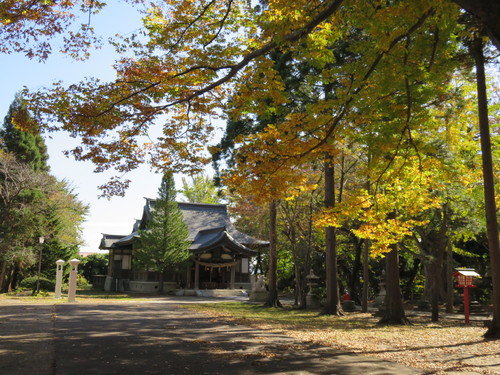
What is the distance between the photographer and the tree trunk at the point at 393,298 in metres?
13.3

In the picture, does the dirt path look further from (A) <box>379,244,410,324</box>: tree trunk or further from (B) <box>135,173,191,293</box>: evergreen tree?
(B) <box>135,173,191,293</box>: evergreen tree

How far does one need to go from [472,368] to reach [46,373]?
6290mm

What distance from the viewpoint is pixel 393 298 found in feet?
44.4

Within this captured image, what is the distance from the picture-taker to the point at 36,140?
3250 cm

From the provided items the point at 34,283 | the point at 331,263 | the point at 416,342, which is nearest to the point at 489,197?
the point at 416,342

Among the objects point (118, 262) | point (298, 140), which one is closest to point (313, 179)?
point (298, 140)

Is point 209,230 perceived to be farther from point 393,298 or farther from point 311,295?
point 393,298

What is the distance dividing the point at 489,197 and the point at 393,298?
4.84 metres

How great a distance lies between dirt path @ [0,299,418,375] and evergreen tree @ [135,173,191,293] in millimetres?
17062

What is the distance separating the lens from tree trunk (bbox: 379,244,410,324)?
13344mm

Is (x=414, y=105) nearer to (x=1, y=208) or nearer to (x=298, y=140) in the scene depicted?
(x=298, y=140)

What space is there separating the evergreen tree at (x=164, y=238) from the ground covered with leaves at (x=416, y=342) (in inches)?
605

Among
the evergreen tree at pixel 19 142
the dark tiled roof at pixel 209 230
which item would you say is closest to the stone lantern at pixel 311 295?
the dark tiled roof at pixel 209 230

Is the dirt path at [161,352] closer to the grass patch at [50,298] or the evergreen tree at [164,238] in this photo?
the grass patch at [50,298]
